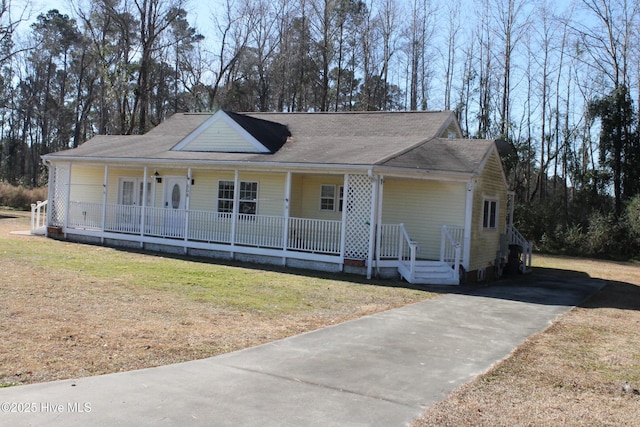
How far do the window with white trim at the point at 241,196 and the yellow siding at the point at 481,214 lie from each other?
23.4 feet

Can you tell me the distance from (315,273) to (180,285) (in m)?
4.51

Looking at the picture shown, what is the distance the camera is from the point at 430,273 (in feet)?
49.1

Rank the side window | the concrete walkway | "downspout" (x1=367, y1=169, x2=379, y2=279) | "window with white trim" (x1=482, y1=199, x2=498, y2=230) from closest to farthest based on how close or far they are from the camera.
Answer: the concrete walkway
"downspout" (x1=367, y1=169, x2=379, y2=279)
"window with white trim" (x1=482, y1=199, x2=498, y2=230)
the side window

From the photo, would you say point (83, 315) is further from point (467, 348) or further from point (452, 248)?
point (452, 248)

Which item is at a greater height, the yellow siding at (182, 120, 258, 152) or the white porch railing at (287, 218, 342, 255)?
the yellow siding at (182, 120, 258, 152)

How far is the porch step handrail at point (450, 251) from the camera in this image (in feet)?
49.3

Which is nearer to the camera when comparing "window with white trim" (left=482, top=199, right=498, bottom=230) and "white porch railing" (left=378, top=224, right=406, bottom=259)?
"white porch railing" (left=378, top=224, right=406, bottom=259)

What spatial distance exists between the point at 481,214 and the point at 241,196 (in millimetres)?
7992

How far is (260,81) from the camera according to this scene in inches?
1780

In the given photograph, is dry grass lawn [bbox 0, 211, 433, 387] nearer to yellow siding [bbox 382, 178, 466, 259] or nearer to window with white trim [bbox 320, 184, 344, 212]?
yellow siding [bbox 382, 178, 466, 259]

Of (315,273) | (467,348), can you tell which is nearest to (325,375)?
(467,348)

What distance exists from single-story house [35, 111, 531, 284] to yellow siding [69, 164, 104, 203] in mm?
55

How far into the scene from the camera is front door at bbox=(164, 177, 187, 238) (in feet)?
62.0

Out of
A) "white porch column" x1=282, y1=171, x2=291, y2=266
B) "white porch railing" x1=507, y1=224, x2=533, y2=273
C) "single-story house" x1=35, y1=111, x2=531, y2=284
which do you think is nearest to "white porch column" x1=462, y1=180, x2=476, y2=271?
"single-story house" x1=35, y1=111, x2=531, y2=284
